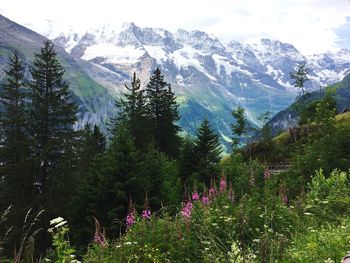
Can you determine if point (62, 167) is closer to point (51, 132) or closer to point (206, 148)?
point (51, 132)

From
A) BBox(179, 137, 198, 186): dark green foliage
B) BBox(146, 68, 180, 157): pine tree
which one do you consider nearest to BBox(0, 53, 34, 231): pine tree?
BBox(179, 137, 198, 186): dark green foliage

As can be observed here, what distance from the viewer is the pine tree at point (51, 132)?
34062 mm

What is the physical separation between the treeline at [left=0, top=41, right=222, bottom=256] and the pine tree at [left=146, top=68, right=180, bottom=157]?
33.1ft

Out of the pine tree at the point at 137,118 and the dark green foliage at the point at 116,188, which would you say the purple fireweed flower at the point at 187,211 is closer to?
the dark green foliage at the point at 116,188

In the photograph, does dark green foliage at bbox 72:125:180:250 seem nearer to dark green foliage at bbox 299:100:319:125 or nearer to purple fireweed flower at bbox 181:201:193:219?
purple fireweed flower at bbox 181:201:193:219

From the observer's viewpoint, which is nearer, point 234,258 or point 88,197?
point 234,258

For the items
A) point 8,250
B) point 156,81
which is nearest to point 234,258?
point 8,250

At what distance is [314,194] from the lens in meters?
11.2

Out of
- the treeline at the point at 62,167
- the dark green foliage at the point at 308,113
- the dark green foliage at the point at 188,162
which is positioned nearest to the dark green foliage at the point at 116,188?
the treeline at the point at 62,167

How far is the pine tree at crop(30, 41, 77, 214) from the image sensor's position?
112ft

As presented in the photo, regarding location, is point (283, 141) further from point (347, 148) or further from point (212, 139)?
point (347, 148)

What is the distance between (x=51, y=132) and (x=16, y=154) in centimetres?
336

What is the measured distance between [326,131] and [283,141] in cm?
4904

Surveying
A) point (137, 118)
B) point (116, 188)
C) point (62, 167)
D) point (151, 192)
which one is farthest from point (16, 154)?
point (137, 118)
